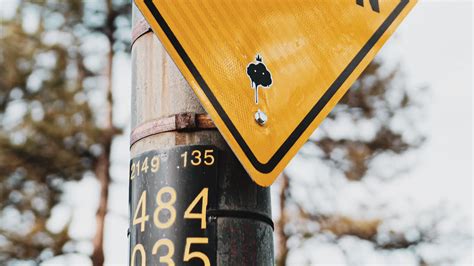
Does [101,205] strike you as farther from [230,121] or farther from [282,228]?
[230,121]

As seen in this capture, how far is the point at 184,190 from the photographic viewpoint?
5.75 feet

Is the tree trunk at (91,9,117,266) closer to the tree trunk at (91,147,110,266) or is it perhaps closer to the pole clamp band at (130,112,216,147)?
the tree trunk at (91,147,110,266)

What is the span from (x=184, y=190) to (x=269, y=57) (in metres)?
0.37

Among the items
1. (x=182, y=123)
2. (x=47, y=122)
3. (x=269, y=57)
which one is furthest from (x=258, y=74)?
(x=47, y=122)

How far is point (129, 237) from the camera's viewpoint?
185 cm

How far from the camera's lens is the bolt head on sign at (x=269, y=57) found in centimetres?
161

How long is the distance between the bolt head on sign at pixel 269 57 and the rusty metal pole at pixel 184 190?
18 cm

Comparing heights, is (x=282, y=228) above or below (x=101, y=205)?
below

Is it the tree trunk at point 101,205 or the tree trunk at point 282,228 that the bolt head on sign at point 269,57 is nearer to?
the tree trunk at point 101,205

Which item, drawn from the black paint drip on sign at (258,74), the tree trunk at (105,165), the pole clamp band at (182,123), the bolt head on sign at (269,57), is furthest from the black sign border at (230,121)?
the tree trunk at (105,165)

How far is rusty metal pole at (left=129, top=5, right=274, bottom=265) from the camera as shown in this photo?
1.72 meters

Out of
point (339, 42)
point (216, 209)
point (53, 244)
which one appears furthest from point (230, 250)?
point (53, 244)

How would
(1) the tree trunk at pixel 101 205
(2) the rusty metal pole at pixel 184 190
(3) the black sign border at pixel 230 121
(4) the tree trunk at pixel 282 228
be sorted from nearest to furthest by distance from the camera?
(3) the black sign border at pixel 230 121 < (2) the rusty metal pole at pixel 184 190 < (1) the tree trunk at pixel 101 205 < (4) the tree trunk at pixel 282 228

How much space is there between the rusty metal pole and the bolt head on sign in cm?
18
